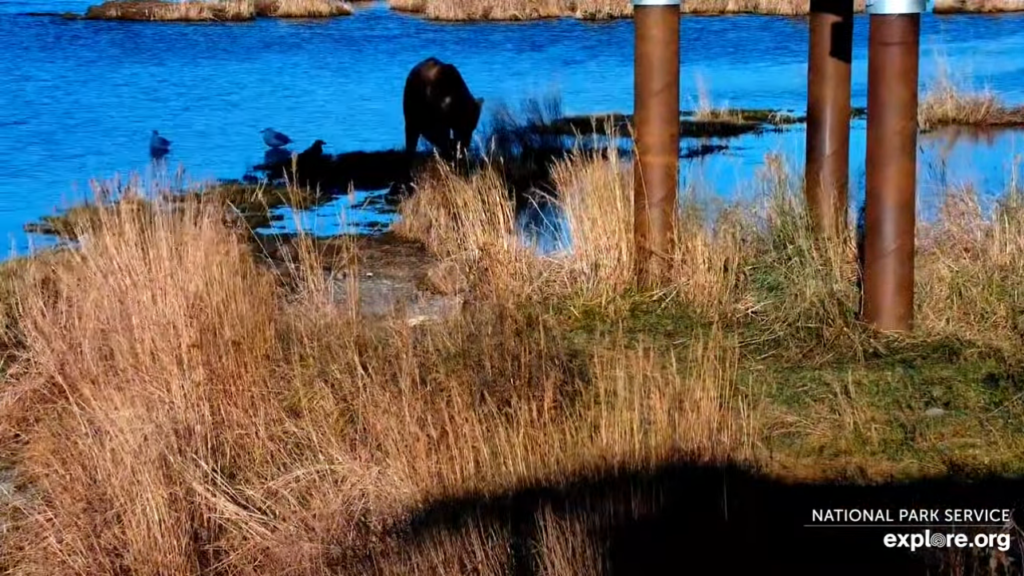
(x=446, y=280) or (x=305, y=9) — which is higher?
(x=305, y=9)

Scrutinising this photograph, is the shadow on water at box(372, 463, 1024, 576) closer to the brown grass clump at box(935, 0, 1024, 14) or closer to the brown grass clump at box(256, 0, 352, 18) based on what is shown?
the brown grass clump at box(935, 0, 1024, 14)

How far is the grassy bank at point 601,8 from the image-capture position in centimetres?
3416

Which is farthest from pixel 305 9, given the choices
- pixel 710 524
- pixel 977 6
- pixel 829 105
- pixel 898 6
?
pixel 710 524

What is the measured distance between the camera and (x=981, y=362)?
5.98 metres

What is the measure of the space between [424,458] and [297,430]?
0.73 metres

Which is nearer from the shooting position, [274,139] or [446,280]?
[446,280]

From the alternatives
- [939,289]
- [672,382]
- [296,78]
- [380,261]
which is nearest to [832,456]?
[672,382]

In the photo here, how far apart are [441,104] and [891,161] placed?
8158 millimetres

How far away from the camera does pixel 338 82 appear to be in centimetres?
2341

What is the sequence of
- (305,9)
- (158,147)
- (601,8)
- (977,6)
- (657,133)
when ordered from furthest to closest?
(305,9)
(601,8)
(977,6)
(158,147)
(657,133)

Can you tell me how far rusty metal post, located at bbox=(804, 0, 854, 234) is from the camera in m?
7.34

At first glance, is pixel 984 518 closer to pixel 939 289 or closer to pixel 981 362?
pixel 981 362

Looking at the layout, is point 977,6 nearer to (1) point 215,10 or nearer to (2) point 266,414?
(1) point 215,10

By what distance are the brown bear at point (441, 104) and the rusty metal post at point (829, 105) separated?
6.56m
